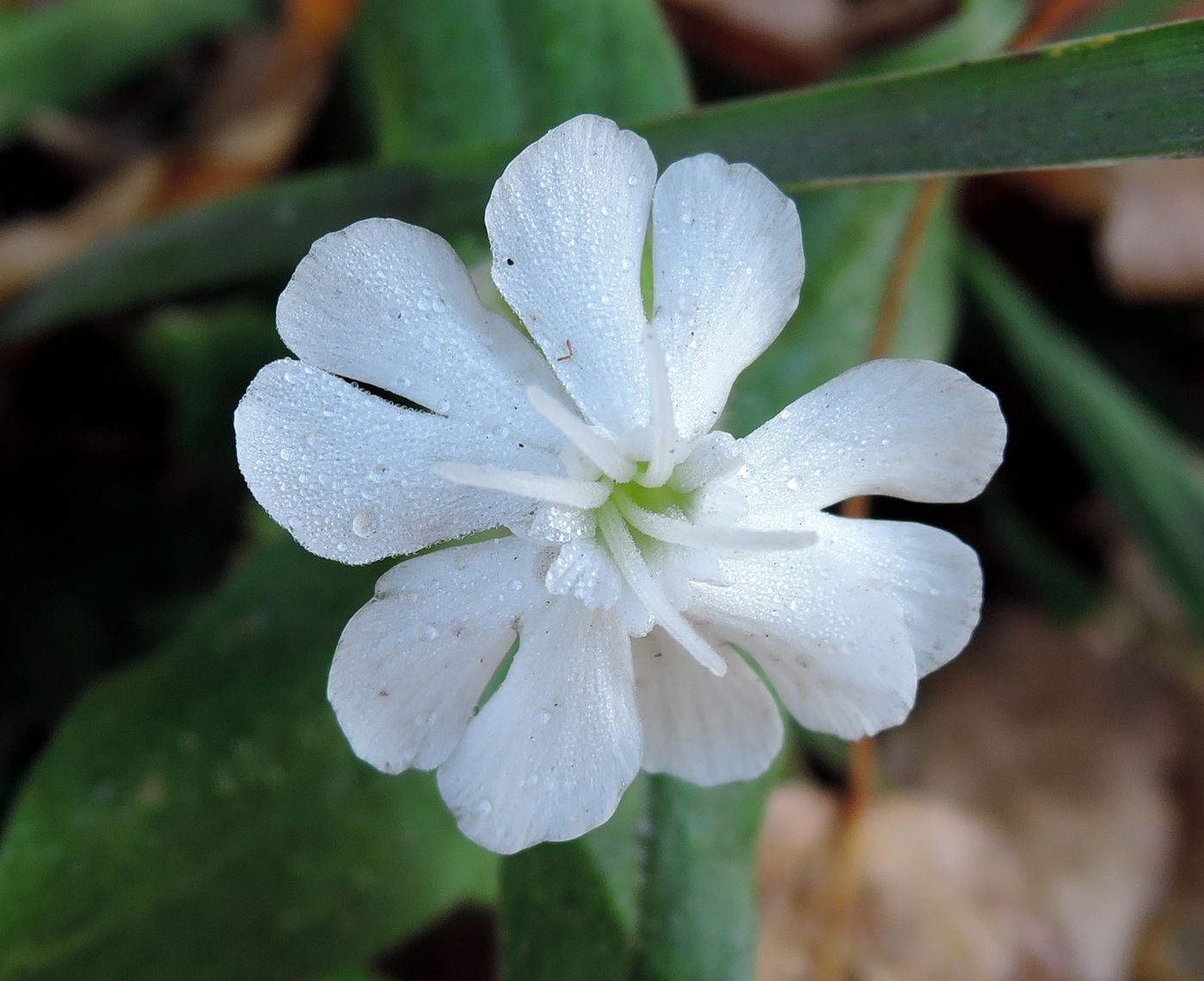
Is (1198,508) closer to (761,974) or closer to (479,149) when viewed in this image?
(761,974)

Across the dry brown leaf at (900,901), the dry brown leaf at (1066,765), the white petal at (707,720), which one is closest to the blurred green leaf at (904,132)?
the white petal at (707,720)

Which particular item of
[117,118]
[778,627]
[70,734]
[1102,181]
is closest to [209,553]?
[70,734]

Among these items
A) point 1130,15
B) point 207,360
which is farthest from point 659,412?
point 1130,15

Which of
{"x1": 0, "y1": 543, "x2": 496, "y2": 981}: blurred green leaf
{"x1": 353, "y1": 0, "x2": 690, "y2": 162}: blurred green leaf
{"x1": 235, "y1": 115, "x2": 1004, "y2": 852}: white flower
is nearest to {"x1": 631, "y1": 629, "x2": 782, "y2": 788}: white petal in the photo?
{"x1": 235, "y1": 115, "x2": 1004, "y2": 852}: white flower

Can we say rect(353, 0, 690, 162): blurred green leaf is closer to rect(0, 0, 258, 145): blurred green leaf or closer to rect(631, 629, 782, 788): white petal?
rect(0, 0, 258, 145): blurred green leaf

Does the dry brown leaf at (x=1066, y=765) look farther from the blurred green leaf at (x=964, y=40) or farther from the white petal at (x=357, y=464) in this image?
the white petal at (x=357, y=464)

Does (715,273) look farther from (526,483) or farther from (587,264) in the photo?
(526,483)
